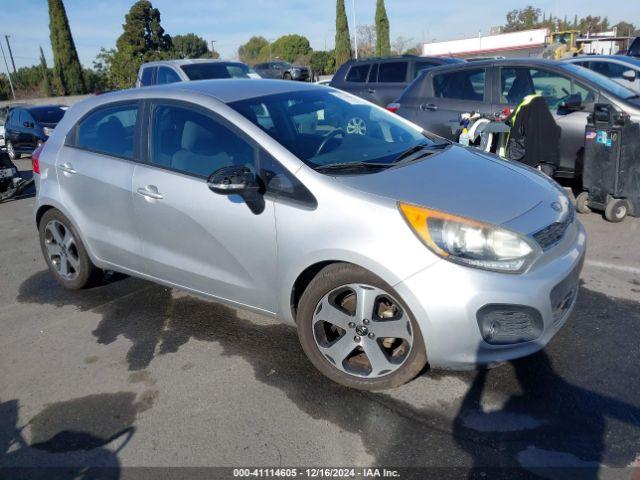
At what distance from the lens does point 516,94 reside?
22.5 feet

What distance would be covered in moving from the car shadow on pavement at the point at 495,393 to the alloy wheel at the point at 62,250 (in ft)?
2.75

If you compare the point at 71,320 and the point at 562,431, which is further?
the point at 71,320

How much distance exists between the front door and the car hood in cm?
67

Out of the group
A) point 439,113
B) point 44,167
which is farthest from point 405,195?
point 439,113

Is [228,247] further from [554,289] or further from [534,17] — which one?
[534,17]

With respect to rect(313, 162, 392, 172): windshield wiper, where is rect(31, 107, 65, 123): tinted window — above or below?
below

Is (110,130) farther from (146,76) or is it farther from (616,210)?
(146,76)

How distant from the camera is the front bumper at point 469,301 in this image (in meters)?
2.60

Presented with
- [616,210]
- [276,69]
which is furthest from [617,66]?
[276,69]

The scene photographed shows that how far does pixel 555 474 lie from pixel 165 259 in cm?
264

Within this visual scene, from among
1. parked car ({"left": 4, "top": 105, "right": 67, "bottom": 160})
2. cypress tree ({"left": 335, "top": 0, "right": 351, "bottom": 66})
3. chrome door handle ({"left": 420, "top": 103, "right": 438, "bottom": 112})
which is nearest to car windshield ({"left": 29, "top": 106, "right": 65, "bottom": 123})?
parked car ({"left": 4, "top": 105, "right": 67, "bottom": 160})

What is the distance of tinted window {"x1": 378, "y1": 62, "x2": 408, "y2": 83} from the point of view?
11547 millimetres

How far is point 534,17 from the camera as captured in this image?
85.7 m

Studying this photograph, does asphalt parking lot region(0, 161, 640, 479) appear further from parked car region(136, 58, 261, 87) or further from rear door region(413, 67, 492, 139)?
parked car region(136, 58, 261, 87)
